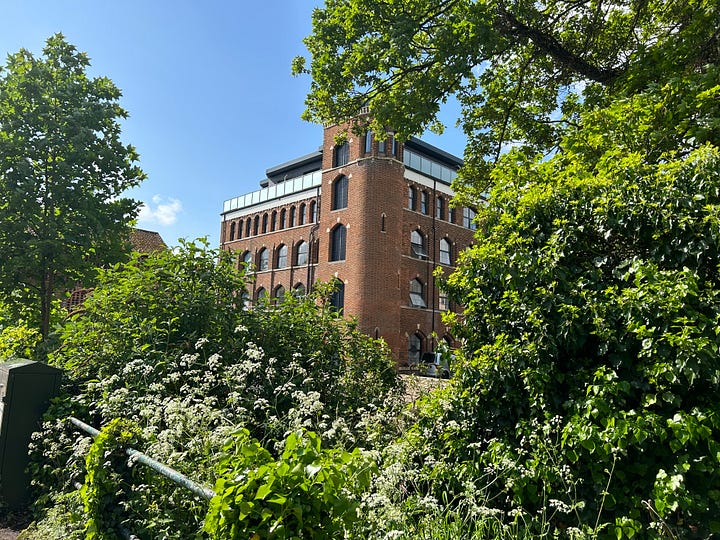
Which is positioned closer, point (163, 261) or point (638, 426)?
point (638, 426)

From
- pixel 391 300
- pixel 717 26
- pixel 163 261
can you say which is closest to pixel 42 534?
pixel 163 261

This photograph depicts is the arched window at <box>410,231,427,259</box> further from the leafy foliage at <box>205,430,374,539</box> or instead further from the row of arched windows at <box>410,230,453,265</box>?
the leafy foliage at <box>205,430,374,539</box>

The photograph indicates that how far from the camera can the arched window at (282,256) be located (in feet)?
126

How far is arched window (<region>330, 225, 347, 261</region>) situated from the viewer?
3191 cm

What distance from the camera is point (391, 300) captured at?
29.5 meters

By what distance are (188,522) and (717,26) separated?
8823 millimetres

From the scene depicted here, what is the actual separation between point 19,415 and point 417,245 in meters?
30.0

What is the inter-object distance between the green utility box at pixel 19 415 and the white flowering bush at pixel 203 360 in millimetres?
166

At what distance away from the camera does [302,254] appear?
3700 cm

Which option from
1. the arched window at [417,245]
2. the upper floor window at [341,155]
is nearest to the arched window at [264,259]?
the upper floor window at [341,155]

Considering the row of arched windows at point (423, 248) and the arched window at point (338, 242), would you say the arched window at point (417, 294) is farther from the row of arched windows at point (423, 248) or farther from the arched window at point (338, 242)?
the arched window at point (338, 242)

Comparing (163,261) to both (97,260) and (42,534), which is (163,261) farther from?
(97,260)

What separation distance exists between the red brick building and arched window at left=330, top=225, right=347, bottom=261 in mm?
67

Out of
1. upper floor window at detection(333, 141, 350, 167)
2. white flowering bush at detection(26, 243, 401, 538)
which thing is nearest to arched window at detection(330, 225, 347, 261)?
upper floor window at detection(333, 141, 350, 167)
